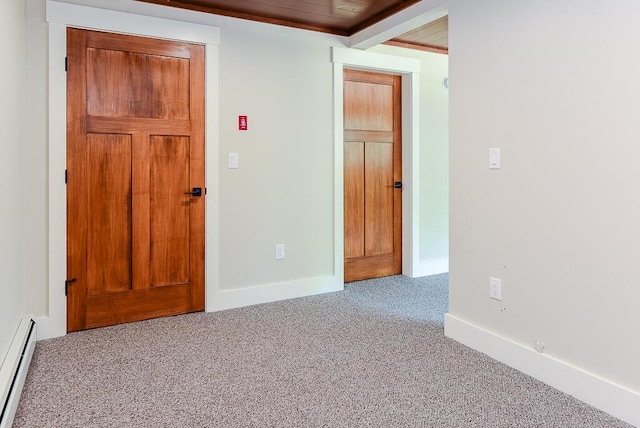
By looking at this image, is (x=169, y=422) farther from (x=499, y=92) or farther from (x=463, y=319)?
(x=499, y=92)

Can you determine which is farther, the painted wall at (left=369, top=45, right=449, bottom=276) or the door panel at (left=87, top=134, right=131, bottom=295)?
the painted wall at (left=369, top=45, right=449, bottom=276)

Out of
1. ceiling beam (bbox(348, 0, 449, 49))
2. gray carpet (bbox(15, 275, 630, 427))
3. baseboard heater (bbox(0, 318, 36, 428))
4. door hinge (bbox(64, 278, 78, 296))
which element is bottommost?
gray carpet (bbox(15, 275, 630, 427))

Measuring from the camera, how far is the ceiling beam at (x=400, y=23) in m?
2.77

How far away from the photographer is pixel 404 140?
4090 millimetres

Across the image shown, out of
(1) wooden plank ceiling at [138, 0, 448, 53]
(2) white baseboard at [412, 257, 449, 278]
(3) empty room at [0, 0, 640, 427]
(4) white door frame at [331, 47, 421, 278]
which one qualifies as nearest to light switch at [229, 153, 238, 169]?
(3) empty room at [0, 0, 640, 427]

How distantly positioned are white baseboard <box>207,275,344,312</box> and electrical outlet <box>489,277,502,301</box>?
1.50m

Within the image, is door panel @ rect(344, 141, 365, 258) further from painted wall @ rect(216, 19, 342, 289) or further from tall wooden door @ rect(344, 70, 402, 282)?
painted wall @ rect(216, 19, 342, 289)

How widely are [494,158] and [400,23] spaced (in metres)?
1.35

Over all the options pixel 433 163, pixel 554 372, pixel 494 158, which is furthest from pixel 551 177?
pixel 433 163

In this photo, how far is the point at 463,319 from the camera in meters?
2.54

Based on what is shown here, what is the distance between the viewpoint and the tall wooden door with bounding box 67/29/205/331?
268 centimetres

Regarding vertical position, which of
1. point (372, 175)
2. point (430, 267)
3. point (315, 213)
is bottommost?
point (430, 267)

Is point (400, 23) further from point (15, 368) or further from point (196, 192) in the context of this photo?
point (15, 368)

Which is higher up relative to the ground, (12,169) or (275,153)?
(275,153)
